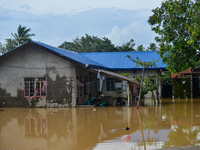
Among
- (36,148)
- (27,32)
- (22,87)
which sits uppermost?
(27,32)

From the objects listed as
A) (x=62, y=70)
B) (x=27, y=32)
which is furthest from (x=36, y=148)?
(x=27, y=32)

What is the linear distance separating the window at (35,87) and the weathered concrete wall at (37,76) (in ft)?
0.82

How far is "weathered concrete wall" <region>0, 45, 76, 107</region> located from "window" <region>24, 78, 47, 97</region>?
0.25m

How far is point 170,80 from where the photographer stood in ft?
76.2

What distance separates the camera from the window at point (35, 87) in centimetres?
1811

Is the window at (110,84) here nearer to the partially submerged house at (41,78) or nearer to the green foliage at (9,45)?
the partially submerged house at (41,78)

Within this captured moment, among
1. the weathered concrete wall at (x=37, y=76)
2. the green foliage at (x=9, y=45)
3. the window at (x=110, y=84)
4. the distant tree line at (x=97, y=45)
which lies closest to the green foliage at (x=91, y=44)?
the distant tree line at (x=97, y=45)

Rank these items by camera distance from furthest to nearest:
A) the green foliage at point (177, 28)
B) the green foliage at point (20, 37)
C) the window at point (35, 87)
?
the green foliage at point (20, 37) < the window at point (35, 87) < the green foliage at point (177, 28)

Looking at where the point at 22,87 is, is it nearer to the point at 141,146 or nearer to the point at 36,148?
the point at 36,148

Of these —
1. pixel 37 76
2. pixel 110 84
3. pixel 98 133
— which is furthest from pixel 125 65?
pixel 98 133

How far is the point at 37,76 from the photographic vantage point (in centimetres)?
1816

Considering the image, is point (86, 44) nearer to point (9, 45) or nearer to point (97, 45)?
point (97, 45)

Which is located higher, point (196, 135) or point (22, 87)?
point (22, 87)

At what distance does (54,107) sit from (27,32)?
75.1 feet
